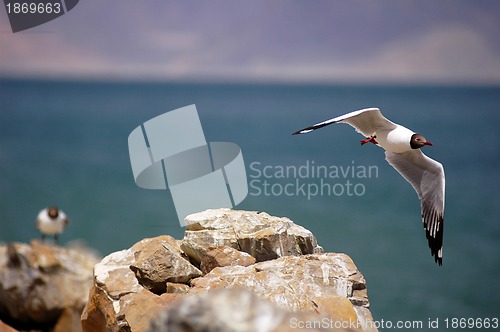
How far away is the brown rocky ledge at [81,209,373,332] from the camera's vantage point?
3098 millimetres

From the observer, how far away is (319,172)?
5.84m

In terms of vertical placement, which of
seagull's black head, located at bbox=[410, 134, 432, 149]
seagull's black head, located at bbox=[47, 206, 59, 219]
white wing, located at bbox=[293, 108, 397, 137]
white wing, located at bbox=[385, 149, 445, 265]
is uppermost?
white wing, located at bbox=[293, 108, 397, 137]

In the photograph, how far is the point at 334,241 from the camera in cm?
604

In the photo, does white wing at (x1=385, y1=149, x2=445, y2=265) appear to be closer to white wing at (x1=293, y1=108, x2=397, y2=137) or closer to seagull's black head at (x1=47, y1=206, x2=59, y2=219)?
white wing at (x1=293, y1=108, x2=397, y2=137)

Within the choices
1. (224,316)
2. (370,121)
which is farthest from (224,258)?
(224,316)

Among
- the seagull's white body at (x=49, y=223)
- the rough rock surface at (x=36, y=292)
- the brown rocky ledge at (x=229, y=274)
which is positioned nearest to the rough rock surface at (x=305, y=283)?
the brown rocky ledge at (x=229, y=274)

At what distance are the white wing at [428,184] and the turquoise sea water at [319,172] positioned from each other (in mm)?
1356

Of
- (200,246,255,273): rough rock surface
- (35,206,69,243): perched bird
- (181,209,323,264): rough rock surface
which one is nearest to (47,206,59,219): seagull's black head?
(35,206,69,243): perched bird

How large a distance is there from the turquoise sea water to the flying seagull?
4.51 feet

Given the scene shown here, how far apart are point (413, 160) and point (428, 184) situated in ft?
0.70

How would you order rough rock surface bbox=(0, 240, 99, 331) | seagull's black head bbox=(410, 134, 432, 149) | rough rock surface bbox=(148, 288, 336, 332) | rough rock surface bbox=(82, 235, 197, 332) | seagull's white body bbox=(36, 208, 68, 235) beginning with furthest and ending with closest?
1. seagull's white body bbox=(36, 208, 68, 235)
2. rough rock surface bbox=(0, 240, 99, 331)
3. seagull's black head bbox=(410, 134, 432, 149)
4. rough rock surface bbox=(82, 235, 197, 332)
5. rough rock surface bbox=(148, 288, 336, 332)

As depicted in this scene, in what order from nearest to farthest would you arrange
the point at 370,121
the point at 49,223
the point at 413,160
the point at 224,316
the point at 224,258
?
the point at 224,316 < the point at 224,258 < the point at 370,121 < the point at 413,160 < the point at 49,223

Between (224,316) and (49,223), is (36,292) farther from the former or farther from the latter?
(224,316)

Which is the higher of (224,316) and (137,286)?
(224,316)
